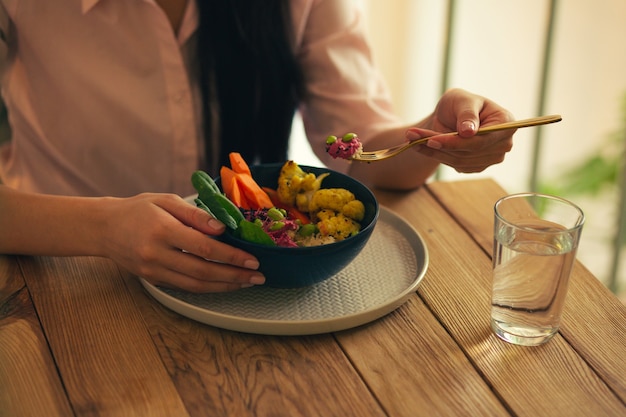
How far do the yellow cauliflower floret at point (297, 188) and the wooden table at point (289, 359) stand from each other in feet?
0.69

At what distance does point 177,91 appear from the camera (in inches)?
60.9

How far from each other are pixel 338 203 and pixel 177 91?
571 mm

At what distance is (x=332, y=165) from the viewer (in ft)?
5.43

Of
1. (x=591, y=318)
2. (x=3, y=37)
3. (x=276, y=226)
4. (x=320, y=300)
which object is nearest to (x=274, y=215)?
(x=276, y=226)

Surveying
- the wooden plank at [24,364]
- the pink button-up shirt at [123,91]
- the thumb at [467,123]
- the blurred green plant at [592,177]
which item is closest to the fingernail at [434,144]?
the thumb at [467,123]

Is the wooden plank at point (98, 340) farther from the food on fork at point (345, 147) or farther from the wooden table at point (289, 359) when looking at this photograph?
the food on fork at point (345, 147)

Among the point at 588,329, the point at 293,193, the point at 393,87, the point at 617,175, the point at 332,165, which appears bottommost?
the point at 617,175

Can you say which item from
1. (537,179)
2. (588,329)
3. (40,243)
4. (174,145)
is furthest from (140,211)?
(537,179)

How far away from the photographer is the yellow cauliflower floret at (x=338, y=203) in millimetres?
1112

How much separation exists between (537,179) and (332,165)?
1294 millimetres

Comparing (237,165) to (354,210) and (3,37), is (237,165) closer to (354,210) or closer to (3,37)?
(354,210)

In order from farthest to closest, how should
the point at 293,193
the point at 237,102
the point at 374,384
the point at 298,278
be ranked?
the point at 237,102 → the point at 293,193 → the point at 298,278 → the point at 374,384

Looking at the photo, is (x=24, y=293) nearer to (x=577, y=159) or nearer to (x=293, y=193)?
(x=293, y=193)

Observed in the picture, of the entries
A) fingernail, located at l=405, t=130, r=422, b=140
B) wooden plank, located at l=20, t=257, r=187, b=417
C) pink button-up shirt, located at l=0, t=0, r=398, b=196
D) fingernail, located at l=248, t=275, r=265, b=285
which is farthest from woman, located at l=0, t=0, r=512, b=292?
fingernail, located at l=248, t=275, r=265, b=285
